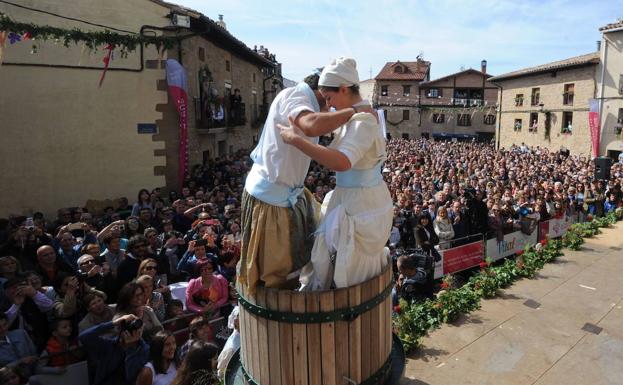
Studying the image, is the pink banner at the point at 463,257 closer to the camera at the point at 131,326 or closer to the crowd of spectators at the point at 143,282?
the crowd of spectators at the point at 143,282

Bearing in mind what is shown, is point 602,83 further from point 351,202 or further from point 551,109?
point 351,202

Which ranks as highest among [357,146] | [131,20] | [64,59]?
[131,20]

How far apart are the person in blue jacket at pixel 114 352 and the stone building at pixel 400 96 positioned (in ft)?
170

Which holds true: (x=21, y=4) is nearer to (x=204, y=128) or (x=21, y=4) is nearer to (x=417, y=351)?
(x=204, y=128)

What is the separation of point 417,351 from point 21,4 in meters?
12.8

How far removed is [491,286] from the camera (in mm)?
5594

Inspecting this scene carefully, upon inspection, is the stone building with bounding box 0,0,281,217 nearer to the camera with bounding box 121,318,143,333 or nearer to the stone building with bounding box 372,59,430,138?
the camera with bounding box 121,318,143,333

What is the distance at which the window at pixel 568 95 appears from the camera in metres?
30.9

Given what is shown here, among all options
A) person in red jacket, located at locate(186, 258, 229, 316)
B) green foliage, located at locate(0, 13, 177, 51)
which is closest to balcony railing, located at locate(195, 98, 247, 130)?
green foliage, located at locate(0, 13, 177, 51)

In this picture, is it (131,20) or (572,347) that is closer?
(572,347)

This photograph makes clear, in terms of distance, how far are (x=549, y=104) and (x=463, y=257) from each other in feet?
95.4

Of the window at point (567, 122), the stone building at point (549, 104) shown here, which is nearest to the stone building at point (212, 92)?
the stone building at point (549, 104)

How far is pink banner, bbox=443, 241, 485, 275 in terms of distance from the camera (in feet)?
27.3

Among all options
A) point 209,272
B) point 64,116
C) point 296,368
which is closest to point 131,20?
point 64,116
